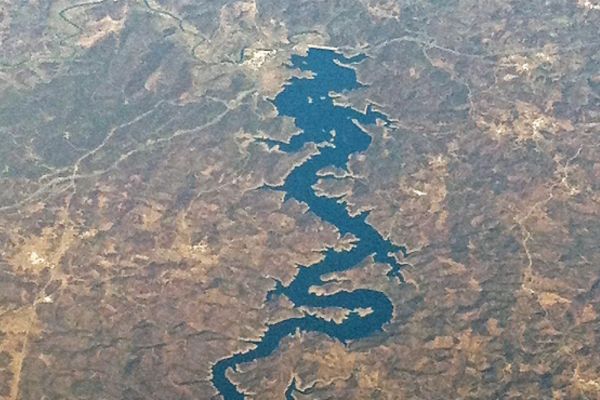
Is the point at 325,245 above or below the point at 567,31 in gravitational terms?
below

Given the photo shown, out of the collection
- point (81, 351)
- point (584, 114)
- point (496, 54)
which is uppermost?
point (496, 54)

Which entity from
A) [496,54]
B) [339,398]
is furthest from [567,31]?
[339,398]

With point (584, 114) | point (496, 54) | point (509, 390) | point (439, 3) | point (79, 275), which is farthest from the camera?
point (439, 3)

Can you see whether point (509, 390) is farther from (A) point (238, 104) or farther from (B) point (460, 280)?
(A) point (238, 104)

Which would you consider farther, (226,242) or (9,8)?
(9,8)

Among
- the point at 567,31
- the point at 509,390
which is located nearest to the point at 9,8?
the point at 567,31

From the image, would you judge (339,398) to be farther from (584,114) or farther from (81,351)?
(584,114)

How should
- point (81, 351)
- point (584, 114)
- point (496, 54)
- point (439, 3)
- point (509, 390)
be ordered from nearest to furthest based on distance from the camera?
point (509, 390) < point (81, 351) < point (584, 114) < point (496, 54) < point (439, 3)
